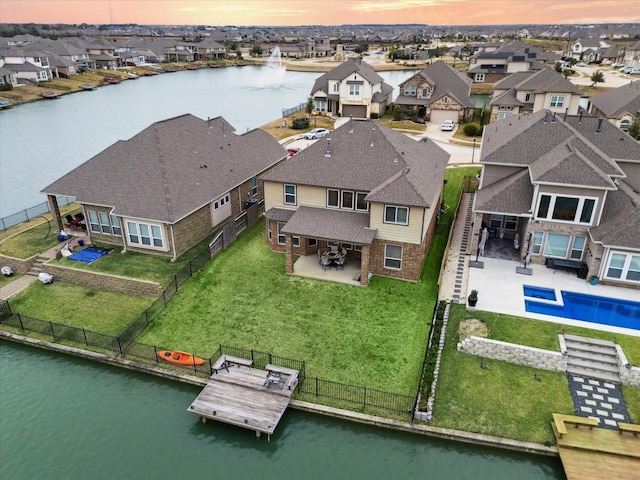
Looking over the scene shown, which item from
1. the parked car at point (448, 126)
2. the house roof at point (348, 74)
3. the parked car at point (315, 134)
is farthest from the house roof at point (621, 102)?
the parked car at point (315, 134)

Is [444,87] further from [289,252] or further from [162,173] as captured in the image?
[289,252]

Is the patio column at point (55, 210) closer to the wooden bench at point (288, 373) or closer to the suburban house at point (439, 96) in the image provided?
the wooden bench at point (288, 373)

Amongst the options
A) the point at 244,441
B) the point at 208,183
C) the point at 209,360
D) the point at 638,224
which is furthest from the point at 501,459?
the point at 208,183

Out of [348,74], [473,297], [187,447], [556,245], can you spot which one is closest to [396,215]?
[473,297]

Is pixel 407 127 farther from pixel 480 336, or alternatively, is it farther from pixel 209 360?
pixel 209 360

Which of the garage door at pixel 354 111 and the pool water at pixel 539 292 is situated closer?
the pool water at pixel 539 292

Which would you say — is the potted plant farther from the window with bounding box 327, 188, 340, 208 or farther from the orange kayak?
the orange kayak

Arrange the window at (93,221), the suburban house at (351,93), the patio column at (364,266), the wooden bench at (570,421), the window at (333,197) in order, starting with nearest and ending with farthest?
the wooden bench at (570,421) < the patio column at (364,266) < the window at (333,197) < the window at (93,221) < the suburban house at (351,93)
